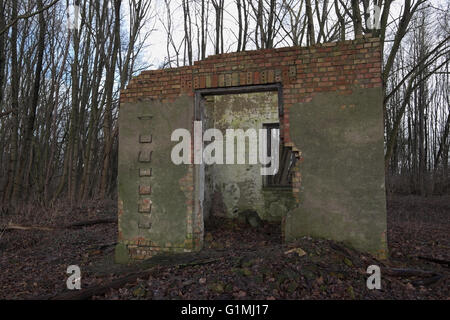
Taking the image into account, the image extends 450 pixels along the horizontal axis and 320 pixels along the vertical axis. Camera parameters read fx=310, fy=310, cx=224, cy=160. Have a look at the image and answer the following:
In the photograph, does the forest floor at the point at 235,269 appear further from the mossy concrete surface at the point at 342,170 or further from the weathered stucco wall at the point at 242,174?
the weathered stucco wall at the point at 242,174

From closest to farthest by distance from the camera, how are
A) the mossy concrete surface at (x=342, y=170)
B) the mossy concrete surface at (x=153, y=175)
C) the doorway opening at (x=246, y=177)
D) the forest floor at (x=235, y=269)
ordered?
the forest floor at (x=235, y=269), the mossy concrete surface at (x=342, y=170), the mossy concrete surface at (x=153, y=175), the doorway opening at (x=246, y=177)

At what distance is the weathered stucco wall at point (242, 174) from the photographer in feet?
27.1

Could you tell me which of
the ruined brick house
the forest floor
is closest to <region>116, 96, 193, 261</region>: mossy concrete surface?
the ruined brick house

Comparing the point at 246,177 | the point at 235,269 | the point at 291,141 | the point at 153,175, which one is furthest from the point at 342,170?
the point at 246,177

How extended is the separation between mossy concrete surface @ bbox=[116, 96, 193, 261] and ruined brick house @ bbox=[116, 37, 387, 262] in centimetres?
2

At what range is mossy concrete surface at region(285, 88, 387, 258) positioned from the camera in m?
4.42

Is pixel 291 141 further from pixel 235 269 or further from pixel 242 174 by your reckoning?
pixel 242 174

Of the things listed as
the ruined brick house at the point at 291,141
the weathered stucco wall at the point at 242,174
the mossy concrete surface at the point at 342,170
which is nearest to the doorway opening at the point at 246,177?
the weathered stucco wall at the point at 242,174

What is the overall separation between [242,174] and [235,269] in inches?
186

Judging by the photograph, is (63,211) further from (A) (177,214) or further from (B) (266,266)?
(B) (266,266)

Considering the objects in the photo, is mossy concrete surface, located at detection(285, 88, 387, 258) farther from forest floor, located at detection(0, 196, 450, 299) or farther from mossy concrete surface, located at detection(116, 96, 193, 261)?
mossy concrete surface, located at detection(116, 96, 193, 261)

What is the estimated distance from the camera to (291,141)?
4.70 metres

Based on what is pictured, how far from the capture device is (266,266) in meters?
3.84

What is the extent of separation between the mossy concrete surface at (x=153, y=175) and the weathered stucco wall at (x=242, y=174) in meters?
3.02
